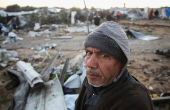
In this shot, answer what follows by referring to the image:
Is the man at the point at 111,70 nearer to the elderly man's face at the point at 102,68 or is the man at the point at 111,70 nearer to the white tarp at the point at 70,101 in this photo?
the elderly man's face at the point at 102,68

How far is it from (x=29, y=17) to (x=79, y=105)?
74.4 feet

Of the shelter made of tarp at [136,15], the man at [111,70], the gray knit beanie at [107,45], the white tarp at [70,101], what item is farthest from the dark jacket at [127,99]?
the shelter made of tarp at [136,15]

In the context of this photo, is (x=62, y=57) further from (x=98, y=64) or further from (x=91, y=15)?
(x=91, y=15)

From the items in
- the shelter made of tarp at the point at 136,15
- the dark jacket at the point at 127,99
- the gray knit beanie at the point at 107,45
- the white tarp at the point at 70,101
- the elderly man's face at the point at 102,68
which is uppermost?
the shelter made of tarp at the point at 136,15

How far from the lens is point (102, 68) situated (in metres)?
1.11

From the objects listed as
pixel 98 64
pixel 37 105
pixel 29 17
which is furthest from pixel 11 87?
pixel 29 17

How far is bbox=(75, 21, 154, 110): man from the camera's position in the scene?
947 mm

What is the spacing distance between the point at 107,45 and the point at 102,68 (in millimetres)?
234

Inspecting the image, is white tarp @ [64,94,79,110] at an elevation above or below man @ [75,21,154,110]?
below

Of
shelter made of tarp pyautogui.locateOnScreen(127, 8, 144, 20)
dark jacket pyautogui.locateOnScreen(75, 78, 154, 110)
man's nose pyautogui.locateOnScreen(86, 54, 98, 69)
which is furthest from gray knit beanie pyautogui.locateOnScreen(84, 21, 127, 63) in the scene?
shelter made of tarp pyautogui.locateOnScreen(127, 8, 144, 20)

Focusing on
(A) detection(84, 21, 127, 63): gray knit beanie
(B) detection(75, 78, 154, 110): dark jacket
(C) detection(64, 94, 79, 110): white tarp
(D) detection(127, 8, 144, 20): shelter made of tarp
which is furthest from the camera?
(D) detection(127, 8, 144, 20): shelter made of tarp

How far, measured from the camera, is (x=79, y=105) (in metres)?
1.55

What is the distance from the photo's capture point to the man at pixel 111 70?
37.3 inches

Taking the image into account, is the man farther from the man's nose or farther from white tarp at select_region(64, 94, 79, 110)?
white tarp at select_region(64, 94, 79, 110)
